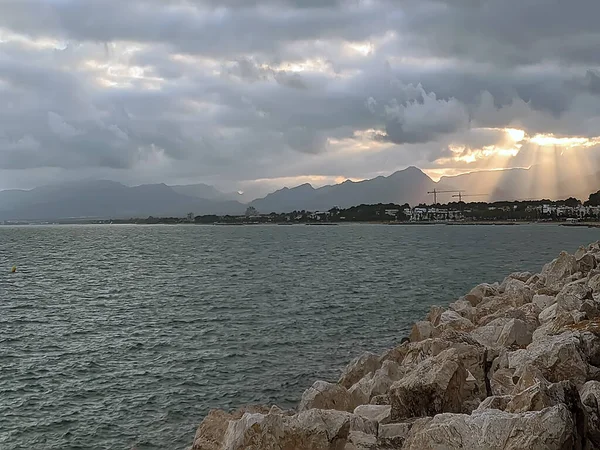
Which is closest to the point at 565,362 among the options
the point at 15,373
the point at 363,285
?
the point at 15,373

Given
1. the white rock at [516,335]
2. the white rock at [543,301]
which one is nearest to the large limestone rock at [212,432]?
the white rock at [516,335]

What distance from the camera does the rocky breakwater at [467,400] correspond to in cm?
595

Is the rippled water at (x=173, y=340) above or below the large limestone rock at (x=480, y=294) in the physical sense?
below

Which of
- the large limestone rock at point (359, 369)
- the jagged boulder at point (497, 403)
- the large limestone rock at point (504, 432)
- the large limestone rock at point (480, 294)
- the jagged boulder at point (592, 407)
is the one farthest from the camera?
the large limestone rock at point (480, 294)

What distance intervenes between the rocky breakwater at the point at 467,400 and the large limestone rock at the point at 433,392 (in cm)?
1

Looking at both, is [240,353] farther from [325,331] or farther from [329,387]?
[329,387]

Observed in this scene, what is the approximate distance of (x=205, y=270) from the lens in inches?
2170

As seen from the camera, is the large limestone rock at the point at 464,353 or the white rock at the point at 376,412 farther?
the large limestone rock at the point at 464,353

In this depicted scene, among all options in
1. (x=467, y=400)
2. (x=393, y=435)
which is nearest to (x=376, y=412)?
(x=467, y=400)

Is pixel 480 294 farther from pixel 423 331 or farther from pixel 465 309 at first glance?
Result: pixel 423 331

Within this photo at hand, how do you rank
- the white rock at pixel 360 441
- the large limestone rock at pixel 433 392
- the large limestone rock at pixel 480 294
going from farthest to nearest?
the large limestone rock at pixel 480 294
the large limestone rock at pixel 433 392
the white rock at pixel 360 441

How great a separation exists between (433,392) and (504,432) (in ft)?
9.55

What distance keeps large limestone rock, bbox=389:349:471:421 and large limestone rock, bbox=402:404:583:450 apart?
7.85 feet

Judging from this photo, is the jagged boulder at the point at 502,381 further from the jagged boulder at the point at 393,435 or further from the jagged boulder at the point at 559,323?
the jagged boulder at the point at 559,323
